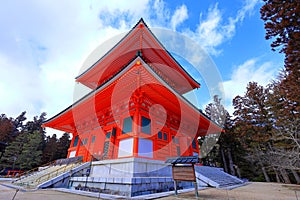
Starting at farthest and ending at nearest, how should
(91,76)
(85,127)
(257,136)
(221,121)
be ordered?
(221,121) < (257,136) < (91,76) < (85,127)

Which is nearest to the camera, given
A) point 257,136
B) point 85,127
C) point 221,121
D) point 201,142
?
point 85,127

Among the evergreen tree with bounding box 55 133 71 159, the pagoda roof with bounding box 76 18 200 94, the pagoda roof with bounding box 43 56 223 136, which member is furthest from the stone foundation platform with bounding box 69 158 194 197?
the evergreen tree with bounding box 55 133 71 159

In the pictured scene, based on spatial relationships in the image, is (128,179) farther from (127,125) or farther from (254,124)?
(254,124)

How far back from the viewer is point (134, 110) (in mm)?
7652

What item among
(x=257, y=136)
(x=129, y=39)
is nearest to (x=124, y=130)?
(x=129, y=39)

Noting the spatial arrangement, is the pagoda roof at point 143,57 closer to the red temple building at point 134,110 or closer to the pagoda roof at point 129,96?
the red temple building at point 134,110

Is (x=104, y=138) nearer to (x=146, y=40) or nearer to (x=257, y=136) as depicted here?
(x=146, y=40)

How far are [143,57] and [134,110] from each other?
419 centimetres

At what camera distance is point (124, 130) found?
7.67m

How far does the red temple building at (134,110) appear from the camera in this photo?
6.89 metres

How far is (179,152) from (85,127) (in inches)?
269

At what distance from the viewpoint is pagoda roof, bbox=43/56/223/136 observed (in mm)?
6202

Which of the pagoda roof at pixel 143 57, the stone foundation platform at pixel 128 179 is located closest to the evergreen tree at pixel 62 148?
the pagoda roof at pixel 143 57

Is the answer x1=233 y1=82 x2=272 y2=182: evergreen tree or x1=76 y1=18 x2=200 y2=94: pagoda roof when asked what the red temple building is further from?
x1=233 y1=82 x2=272 y2=182: evergreen tree
